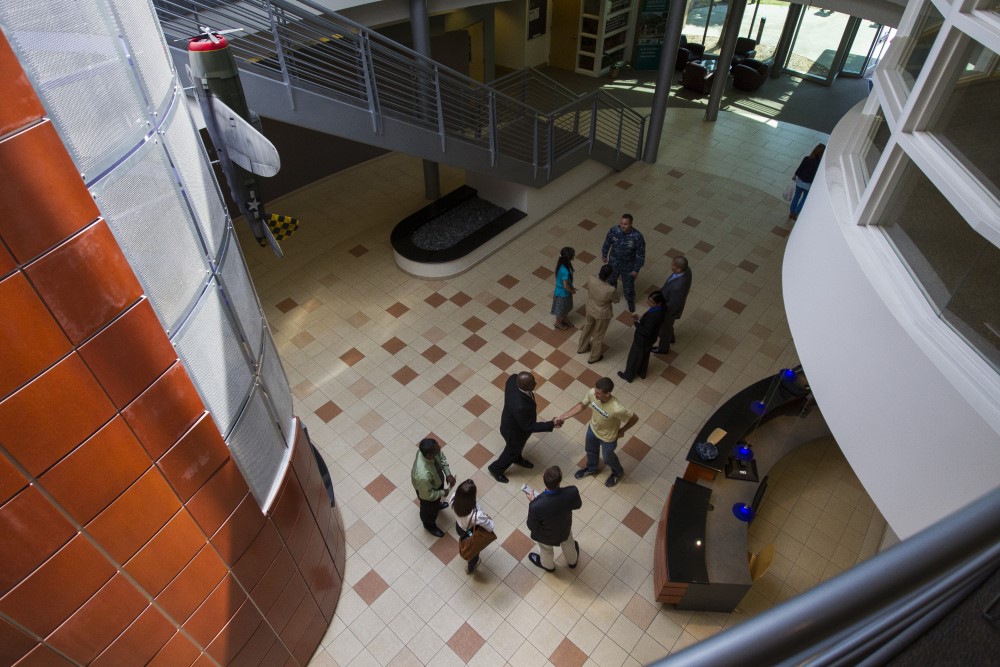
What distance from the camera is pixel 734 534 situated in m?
4.89

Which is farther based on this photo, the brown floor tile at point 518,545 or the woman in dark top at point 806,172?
the woman in dark top at point 806,172

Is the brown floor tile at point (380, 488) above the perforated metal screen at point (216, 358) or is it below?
below

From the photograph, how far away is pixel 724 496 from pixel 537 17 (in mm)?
12496

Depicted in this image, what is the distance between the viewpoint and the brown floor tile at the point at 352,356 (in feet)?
22.9

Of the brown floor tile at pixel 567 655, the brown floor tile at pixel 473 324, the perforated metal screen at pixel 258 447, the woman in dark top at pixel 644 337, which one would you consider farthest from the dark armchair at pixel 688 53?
the perforated metal screen at pixel 258 447

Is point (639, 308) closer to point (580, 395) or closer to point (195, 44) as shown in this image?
point (580, 395)

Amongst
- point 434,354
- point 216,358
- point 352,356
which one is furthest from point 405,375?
point 216,358

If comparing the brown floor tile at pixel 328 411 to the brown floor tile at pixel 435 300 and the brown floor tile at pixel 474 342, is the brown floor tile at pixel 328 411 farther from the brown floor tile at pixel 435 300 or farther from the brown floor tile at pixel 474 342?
the brown floor tile at pixel 435 300

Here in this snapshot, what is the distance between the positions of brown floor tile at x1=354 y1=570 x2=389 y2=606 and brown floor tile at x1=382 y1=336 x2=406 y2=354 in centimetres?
273

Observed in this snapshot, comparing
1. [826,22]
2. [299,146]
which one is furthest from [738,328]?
[826,22]

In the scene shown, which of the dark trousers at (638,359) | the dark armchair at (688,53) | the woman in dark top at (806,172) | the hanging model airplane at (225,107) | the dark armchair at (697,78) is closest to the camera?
the hanging model airplane at (225,107)

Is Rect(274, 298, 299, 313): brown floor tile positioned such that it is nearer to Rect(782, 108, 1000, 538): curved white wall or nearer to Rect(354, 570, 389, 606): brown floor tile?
Rect(354, 570, 389, 606): brown floor tile

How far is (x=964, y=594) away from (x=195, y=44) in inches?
185

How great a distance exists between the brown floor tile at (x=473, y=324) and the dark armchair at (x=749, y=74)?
32.0ft
